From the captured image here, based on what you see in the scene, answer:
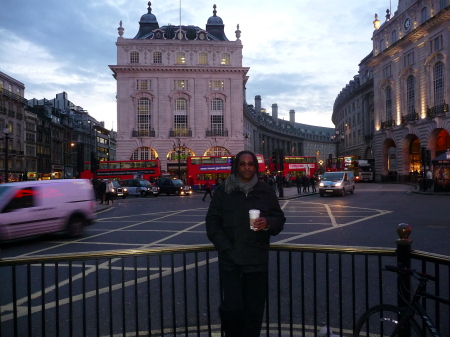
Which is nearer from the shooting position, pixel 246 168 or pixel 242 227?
pixel 242 227

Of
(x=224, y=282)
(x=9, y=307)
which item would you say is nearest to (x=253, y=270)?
(x=224, y=282)

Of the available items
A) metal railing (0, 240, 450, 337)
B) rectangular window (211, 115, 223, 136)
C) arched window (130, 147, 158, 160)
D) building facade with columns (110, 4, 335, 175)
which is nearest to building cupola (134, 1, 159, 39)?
building facade with columns (110, 4, 335, 175)

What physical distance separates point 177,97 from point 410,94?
30.9 metres

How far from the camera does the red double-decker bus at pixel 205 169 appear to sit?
42.2 meters

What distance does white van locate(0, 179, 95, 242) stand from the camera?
1006 cm

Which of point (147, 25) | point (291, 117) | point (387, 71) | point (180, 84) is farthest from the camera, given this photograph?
point (291, 117)

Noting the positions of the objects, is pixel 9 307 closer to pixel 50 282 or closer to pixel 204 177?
pixel 50 282

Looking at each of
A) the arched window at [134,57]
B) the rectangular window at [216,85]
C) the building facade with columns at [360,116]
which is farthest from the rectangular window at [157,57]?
the building facade with columns at [360,116]

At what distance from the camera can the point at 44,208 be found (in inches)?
428

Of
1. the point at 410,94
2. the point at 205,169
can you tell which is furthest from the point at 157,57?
the point at 410,94

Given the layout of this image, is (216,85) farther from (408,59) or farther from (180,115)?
(408,59)

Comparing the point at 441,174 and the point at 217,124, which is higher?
the point at 217,124

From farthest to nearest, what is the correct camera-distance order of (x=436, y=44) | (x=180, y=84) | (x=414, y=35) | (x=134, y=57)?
(x=180, y=84) → (x=134, y=57) → (x=414, y=35) → (x=436, y=44)

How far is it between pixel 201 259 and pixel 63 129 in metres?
81.6
